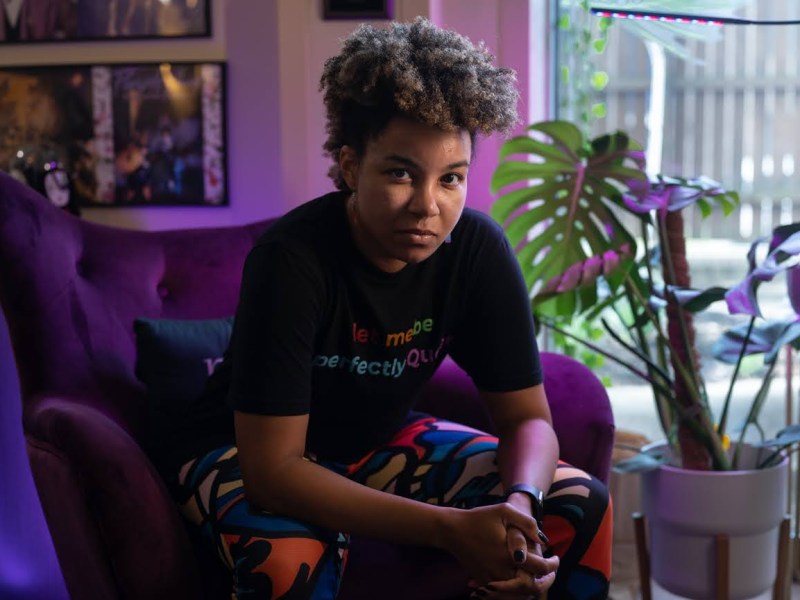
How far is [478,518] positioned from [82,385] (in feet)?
2.57

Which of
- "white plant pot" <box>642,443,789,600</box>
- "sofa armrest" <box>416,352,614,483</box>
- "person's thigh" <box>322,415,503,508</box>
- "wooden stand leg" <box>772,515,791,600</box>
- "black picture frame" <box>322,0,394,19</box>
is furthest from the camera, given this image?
"black picture frame" <box>322,0,394,19</box>

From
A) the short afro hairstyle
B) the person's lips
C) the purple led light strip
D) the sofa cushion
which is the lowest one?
the sofa cushion

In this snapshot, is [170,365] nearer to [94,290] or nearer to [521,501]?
[94,290]

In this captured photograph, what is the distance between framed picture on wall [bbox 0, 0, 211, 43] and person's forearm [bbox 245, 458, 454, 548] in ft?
5.20

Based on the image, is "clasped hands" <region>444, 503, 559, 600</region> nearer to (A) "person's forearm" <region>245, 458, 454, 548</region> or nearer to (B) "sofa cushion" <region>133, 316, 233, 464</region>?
(A) "person's forearm" <region>245, 458, 454, 548</region>

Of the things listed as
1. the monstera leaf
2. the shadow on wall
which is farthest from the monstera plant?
the shadow on wall

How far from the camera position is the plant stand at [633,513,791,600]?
6.12ft

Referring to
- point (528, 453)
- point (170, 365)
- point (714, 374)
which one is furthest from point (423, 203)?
point (714, 374)

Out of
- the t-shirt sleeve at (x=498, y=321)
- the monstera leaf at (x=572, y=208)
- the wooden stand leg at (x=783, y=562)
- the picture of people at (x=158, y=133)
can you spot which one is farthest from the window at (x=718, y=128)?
the t-shirt sleeve at (x=498, y=321)

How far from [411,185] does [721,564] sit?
42.3 inches

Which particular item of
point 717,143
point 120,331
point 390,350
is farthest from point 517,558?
point 717,143

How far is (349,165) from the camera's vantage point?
1.34 m

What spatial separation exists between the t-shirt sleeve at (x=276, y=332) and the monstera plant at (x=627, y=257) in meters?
0.74

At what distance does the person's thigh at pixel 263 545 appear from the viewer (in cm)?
121
